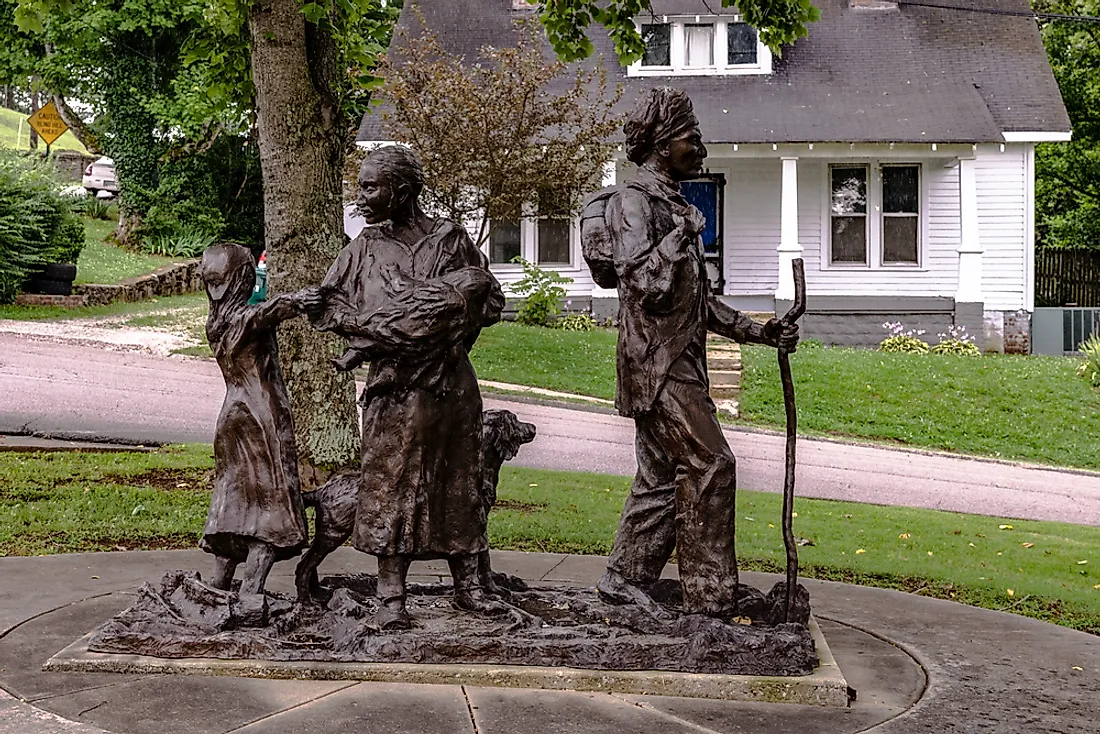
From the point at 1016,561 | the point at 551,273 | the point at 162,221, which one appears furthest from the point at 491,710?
the point at 162,221

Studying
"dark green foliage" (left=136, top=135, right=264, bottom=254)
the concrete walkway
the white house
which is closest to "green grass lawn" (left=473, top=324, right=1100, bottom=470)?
the white house

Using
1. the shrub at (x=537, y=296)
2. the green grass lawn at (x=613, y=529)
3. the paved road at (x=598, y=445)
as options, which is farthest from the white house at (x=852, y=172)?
the green grass lawn at (x=613, y=529)

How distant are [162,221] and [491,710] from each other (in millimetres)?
30441

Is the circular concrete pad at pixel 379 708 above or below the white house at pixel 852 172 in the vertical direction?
below

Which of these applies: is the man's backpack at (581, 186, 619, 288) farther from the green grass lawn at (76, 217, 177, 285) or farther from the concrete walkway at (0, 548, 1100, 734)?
the green grass lawn at (76, 217, 177, 285)

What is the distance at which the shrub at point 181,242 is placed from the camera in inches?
1292

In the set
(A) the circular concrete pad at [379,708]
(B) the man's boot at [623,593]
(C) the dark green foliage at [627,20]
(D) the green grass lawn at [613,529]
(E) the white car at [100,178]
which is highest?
(E) the white car at [100,178]

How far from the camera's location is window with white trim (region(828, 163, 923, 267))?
24953 mm

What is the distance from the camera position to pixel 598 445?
14539 millimetres

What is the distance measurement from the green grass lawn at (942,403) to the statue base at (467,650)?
11.8 m

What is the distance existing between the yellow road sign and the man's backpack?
28842mm

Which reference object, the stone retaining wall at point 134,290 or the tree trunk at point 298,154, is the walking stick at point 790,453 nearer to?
the tree trunk at point 298,154

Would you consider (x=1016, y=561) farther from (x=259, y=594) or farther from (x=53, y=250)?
(x=53, y=250)

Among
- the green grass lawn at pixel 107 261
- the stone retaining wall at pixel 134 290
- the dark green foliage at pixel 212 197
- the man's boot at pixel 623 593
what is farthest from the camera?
the dark green foliage at pixel 212 197
